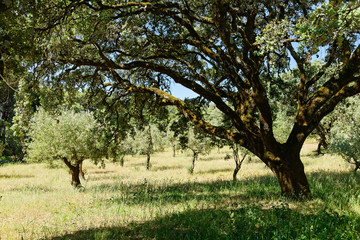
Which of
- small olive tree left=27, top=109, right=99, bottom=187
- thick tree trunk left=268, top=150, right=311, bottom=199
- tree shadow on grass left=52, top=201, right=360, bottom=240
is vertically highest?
small olive tree left=27, top=109, right=99, bottom=187

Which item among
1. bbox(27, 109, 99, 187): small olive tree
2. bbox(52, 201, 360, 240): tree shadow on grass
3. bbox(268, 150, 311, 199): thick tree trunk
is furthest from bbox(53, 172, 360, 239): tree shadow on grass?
bbox(27, 109, 99, 187): small olive tree

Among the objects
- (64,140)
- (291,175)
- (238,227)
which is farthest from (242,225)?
(64,140)

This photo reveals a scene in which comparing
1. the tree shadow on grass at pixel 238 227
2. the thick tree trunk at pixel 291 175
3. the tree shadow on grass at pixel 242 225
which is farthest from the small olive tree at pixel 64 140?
the thick tree trunk at pixel 291 175

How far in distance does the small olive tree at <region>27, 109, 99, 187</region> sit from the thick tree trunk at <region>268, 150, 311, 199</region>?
12.3 m

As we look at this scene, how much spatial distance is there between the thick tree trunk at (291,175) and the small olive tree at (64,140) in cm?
1226

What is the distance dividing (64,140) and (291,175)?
14.7 meters

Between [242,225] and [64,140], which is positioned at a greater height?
[64,140]

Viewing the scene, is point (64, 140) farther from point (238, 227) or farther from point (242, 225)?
point (238, 227)

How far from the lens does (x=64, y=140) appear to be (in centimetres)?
1666

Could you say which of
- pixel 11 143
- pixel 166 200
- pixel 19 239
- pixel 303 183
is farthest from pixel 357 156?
pixel 11 143

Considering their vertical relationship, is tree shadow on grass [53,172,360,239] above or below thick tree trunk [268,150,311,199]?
below

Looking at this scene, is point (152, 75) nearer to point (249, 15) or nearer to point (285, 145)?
point (249, 15)

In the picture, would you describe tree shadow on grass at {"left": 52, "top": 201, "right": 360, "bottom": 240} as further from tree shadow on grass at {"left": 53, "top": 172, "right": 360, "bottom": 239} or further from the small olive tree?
the small olive tree

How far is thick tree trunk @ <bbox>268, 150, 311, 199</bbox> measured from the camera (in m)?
7.30
